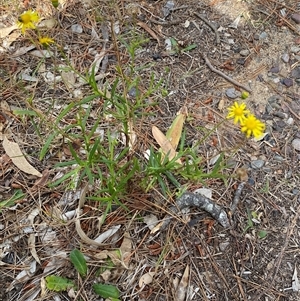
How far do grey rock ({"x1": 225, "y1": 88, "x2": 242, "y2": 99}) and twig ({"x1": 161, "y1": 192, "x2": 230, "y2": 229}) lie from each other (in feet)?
1.70

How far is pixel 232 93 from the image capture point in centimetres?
193

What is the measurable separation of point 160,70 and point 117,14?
1.18 ft

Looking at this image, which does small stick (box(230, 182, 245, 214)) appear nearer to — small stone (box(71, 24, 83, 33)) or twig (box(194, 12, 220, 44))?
twig (box(194, 12, 220, 44))

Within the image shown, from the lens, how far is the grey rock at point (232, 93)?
1930mm

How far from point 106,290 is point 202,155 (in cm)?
62

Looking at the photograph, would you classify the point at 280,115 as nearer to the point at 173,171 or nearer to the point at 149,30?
the point at 173,171

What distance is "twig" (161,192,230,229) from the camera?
1.61 meters

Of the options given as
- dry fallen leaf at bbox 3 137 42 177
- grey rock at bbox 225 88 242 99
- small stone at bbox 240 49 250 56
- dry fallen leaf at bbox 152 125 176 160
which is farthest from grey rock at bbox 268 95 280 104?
dry fallen leaf at bbox 3 137 42 177

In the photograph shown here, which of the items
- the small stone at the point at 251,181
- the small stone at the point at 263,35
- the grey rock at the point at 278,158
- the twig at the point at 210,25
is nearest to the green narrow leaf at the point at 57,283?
the small stone at the point at 251,181

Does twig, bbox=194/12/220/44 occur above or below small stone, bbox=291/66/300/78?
above

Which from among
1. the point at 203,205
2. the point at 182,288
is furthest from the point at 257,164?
the point at 182,288

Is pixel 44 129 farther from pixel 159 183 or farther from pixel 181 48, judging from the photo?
pixel 181 48

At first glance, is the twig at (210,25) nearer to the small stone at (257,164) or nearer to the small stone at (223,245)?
the small stone at (257,164)

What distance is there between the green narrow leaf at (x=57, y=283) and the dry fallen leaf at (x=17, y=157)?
0.39 meters
